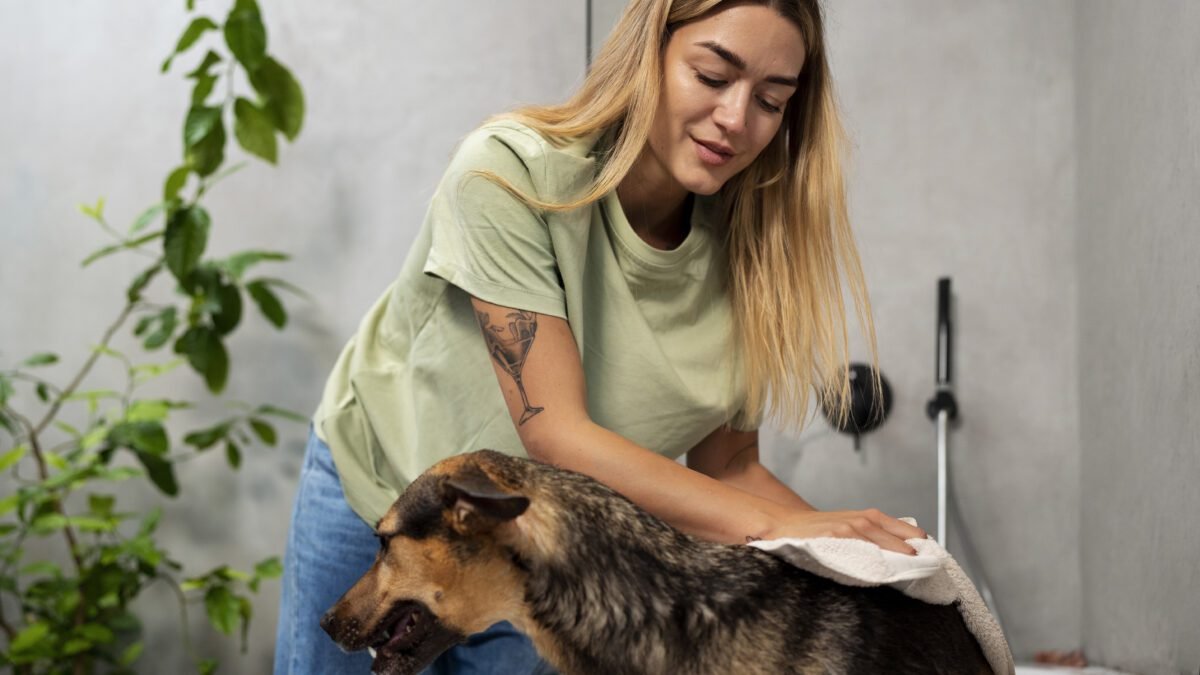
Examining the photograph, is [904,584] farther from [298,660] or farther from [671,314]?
[298,660]

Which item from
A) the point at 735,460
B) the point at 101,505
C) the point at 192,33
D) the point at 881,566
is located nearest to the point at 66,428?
the point at 101,505

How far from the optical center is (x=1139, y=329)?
2.28m

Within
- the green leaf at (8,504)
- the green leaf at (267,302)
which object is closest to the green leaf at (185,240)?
the green leaf at (267,302)

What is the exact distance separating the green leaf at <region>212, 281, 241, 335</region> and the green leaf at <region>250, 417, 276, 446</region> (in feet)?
0.85

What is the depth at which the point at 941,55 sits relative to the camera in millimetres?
2941

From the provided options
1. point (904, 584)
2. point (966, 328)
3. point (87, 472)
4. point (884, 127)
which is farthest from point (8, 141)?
point (904, 584)

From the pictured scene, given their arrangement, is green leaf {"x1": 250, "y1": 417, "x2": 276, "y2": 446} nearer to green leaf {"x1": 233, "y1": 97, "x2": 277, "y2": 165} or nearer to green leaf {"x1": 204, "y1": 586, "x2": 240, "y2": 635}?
green leaf {"x1": 204, "y1": 586, "x2": 240, "y2": 635}

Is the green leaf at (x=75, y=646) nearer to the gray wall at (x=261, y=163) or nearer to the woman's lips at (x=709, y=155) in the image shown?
the gray wall at (x=261, y=163)

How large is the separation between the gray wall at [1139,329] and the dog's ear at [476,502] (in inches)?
51.0

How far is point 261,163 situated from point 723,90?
2145 mm

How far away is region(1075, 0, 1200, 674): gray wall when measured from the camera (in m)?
1.91

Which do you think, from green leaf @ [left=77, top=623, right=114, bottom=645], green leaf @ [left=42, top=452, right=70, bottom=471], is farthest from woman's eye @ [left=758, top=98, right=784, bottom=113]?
green leaf @ [left=77, top=623, right=114, bottom=645]

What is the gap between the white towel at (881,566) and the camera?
1.15 meters

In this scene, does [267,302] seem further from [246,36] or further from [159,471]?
[246,36]
